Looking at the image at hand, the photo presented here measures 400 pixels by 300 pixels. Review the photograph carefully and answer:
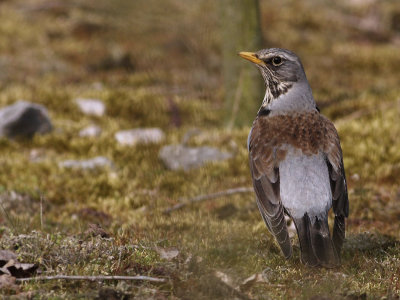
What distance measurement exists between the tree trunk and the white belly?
5150 mm

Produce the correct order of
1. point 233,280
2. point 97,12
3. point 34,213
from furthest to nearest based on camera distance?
point 97,12 < point 34,213 < point 233,280

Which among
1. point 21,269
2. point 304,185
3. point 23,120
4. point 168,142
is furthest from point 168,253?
point 23,120

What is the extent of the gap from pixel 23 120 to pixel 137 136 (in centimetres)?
210

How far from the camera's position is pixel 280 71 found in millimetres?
6910

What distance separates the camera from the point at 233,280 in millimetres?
4691

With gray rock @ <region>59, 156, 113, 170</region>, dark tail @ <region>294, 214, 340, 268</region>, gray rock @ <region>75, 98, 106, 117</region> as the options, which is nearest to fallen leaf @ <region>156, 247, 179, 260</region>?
dark tail @ <region>294, 214, 340, 268</region>

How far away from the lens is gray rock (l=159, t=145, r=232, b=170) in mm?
9562

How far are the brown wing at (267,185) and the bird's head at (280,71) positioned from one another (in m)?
0.76

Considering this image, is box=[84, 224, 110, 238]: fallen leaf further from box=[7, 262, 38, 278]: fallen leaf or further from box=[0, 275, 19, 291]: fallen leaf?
box=[0, 275, 19, 291]: fallen leaf

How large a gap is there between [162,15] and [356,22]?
39.9ft

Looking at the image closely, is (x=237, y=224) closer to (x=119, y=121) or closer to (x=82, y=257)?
(x=82, y=257)

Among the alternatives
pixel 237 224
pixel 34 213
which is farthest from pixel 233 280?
pixel 34 213

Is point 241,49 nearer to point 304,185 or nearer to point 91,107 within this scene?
point 91,107

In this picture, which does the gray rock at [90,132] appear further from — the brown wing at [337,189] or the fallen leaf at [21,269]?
the fallen leaf at [21,269]
